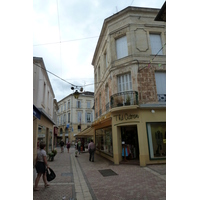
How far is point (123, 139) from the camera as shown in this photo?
34.8 ft

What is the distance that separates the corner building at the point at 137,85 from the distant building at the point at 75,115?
26481mm

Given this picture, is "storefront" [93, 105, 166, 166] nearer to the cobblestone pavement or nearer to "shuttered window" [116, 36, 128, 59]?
the cobblestone pavement

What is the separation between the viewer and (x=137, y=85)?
9805 millimetres

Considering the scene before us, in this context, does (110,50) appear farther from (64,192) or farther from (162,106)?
(64,192)

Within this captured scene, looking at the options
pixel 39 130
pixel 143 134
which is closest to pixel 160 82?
pixel 143 134

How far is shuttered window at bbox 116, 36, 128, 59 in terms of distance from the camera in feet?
35.6

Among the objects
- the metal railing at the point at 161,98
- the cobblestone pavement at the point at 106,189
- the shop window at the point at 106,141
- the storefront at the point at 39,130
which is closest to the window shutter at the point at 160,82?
the metal railing at the point at 161,98

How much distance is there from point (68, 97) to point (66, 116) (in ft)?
15.8

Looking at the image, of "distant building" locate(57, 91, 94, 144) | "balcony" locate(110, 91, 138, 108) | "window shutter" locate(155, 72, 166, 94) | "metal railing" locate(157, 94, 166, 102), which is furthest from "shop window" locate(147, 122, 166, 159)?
"distant building" locate(57, 91, 94, 144)

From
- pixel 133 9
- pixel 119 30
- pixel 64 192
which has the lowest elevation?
pixel 64 192

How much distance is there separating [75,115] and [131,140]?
1092 inches
